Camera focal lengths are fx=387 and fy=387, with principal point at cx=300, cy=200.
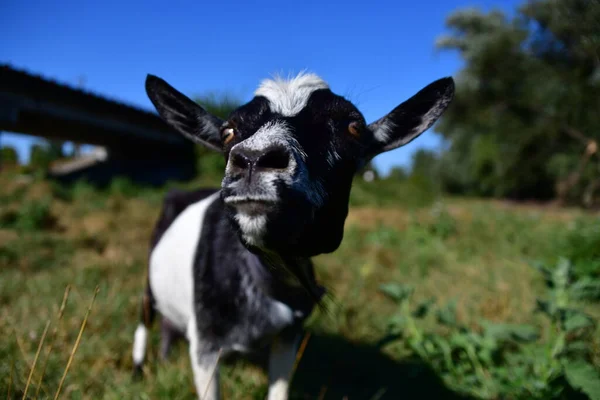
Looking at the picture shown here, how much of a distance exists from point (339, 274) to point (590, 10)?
388 centimetres

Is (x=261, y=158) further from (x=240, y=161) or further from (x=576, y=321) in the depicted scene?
(x=576, y=321)

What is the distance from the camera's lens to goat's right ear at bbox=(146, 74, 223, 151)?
6.51 feet

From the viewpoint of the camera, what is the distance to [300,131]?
4.99 feet

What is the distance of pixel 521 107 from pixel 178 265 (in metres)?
14.5

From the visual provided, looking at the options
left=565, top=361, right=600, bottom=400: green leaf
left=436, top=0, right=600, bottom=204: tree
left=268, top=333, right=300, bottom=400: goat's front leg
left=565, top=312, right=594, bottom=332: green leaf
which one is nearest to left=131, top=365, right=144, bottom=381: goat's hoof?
left=268, top=333, right=300, bottom=400: goat's front leg

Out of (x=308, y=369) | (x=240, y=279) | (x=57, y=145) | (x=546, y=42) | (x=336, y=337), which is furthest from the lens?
(x=57, y=145)

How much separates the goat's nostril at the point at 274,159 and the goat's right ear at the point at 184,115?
2.61 ft

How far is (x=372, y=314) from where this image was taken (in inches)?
161

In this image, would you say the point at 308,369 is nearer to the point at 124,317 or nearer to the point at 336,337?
the point at 336,337

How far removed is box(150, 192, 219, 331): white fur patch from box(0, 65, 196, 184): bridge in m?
5.52

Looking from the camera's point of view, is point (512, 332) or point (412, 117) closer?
point (412, 117)

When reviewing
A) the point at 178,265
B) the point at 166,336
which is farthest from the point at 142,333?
the point at 178,265

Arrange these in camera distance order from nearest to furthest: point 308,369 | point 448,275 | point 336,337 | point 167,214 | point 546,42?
point 308,369, point 167,214, point 336,337, point 448,275, point 546,42

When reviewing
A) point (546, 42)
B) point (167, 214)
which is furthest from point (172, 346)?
point (546, 42)
